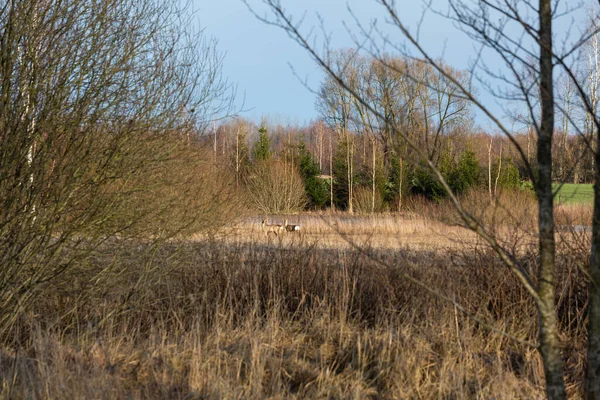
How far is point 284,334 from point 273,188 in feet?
58.1

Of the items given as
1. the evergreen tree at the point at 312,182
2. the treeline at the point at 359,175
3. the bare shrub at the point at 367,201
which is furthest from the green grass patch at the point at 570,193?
the evergreen tree at the point at 312,182

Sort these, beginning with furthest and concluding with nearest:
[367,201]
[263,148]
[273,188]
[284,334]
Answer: [263,148] < [367,201] < [273,188] < [284,334]

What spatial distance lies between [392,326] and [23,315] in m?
3.24

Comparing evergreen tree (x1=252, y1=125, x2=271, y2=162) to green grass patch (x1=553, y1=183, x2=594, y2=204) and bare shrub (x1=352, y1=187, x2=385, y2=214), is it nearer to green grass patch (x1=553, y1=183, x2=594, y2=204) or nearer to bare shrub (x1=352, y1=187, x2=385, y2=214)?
bare shrub (x1=352, y1=187, x2=385, y2=214)

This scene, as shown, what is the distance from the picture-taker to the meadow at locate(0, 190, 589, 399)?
12.9 ft

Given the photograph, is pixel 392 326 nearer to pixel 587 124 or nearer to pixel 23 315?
pixel 587 124

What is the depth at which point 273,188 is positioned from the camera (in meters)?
22.6

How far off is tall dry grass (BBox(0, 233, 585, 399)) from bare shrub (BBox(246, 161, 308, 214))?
15.4m

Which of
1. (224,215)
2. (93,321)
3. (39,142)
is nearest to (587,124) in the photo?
(39,142)

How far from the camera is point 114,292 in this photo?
19.2ft

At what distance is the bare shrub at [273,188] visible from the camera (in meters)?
22.6

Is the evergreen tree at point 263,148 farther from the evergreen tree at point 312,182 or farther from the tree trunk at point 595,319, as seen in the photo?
the tree trunk at point 595,319

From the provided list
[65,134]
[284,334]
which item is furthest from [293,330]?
[65,134]

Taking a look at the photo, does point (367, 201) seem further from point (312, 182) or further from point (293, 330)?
point (293, 330)
